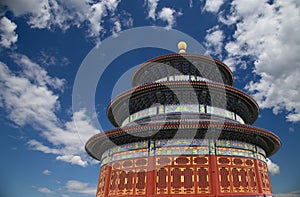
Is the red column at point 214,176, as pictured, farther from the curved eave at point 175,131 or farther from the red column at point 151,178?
the red column at point 151,178

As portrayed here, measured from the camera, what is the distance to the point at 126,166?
15930 millimetres

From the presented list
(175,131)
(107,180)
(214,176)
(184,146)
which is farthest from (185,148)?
(107,180)

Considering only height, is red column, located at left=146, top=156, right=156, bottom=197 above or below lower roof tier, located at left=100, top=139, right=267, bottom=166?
below

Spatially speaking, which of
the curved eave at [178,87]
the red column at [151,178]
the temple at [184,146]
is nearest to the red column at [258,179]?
the temple at [184,146]

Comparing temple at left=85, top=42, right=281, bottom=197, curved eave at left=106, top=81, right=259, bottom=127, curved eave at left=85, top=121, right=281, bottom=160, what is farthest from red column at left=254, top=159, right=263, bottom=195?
curved eave at left=106, top=81, right=259, bottom=127

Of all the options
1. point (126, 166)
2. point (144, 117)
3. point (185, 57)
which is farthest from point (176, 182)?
point (185, 57)

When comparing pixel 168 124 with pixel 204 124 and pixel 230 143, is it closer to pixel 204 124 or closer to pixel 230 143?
pixel 204 124

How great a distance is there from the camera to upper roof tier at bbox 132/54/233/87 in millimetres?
20997

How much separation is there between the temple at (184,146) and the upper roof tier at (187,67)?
4.21 m

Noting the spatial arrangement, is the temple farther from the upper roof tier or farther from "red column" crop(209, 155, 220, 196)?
the upper roof tier

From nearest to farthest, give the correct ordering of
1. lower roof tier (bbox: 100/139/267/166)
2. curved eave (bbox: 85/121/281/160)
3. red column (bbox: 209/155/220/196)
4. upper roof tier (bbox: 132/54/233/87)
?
red column (bbox: 209/155/220/196) → curved eave (bbox: 85/121/281/160) → lower roof tier (bbox: 100/139/267/166) → upper roof tier (bbox: 132/54/233/87)

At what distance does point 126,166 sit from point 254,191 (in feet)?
28.0

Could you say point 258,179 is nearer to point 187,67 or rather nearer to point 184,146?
point 184,146

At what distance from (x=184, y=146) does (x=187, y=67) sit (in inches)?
344
